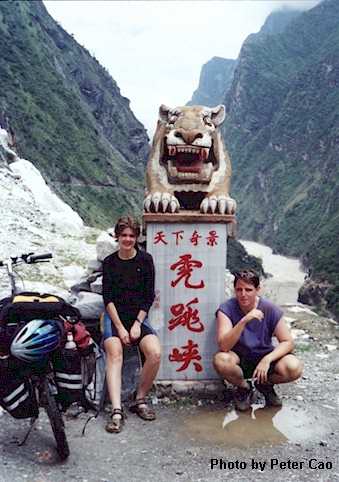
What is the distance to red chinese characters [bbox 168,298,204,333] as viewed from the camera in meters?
5.06

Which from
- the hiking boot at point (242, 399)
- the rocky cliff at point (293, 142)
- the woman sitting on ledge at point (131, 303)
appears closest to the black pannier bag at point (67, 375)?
the woman sitting on ledge at point (131, 303)

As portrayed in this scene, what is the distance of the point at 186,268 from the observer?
5.06 meters

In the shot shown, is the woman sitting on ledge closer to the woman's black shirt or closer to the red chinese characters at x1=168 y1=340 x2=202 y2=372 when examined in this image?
the woman's black shirt

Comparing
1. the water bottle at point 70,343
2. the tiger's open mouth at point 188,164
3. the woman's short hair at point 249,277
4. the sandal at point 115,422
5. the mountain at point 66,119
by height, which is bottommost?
the sandal at point 115,422

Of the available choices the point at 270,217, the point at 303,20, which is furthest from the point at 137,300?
the point at 303,20

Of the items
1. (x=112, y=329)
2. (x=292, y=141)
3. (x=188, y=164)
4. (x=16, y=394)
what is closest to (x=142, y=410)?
(x=112, y=329)

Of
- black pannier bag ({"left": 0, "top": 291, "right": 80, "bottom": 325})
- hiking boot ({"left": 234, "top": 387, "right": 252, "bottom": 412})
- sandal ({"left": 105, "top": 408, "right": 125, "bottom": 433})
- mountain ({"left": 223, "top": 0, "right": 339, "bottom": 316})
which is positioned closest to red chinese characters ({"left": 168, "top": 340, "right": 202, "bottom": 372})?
hiking boot ({"left": 234, "top": 387, "right": 252, "bottom": 412})

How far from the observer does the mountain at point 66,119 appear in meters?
48.2

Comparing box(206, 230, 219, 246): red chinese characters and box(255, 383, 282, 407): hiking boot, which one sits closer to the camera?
box(255, 383, 282, 407): hiking boot

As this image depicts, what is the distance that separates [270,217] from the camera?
96625 mm

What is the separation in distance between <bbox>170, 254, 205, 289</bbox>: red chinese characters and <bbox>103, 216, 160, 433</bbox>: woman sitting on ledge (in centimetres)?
41

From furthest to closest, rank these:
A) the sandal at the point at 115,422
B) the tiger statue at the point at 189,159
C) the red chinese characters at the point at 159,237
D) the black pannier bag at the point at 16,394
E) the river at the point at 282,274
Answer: the river at the point at 282,274
the tiger statue at the point at 189,159
the red chinese characters at the point at 159,237
the sandal at the point at 115,422
the black pannier bag at the point at 16,394

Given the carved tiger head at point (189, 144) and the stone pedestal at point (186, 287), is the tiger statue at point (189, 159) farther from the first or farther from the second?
the stone pedestal at point (186, 287)

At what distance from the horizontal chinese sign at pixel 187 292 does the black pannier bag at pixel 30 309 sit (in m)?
1.31
